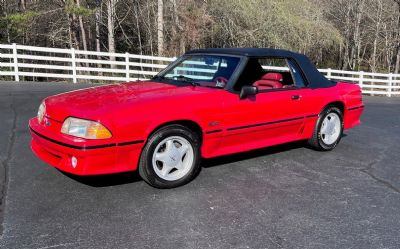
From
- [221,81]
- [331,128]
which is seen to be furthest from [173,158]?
[331,128]

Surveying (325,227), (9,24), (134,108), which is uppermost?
(9,24)

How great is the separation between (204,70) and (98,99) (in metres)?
1.44

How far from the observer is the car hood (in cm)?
391

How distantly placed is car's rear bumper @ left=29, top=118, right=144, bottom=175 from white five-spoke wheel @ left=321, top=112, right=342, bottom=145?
120 inches

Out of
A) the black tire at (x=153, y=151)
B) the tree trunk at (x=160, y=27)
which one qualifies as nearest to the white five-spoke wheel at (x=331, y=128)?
the black tire at (x=153, y=151)

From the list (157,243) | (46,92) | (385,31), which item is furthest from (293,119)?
(385,31)

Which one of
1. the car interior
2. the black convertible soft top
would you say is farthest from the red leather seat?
the black convertible soft top

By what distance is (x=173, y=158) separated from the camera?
4238mm

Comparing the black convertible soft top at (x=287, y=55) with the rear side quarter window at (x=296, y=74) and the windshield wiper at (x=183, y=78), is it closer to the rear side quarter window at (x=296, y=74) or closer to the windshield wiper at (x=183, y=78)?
the rear side quarter window at (x=296, y=74)

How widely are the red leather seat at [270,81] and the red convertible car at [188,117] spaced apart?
0.01m

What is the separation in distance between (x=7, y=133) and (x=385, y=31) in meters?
34.3

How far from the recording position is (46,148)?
409 centimetres

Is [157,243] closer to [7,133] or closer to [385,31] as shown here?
[7,133]

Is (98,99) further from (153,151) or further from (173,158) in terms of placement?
(173,158)
